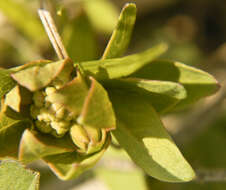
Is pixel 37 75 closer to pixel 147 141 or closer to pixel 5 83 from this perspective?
pixel 5 83

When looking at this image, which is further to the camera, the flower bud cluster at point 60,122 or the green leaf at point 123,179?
the green leaf at point 123,179

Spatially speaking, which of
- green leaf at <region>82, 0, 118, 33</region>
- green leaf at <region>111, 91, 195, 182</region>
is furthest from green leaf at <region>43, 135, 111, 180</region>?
green leaf at <region>82, 0, 118, 33</region>

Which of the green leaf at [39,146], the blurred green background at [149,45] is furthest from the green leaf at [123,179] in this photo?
the green leaf at [39,146]

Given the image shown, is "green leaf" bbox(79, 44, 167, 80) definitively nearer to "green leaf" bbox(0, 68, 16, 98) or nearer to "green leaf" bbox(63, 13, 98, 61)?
"green leaf" bbox(0, 68, 16, 98)

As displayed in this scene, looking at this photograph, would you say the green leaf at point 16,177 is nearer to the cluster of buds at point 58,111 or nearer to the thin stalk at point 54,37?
the cluster of buds at point 58,111

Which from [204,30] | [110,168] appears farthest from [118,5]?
[110,168]

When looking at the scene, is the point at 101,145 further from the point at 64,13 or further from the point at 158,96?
the point at 64,13
